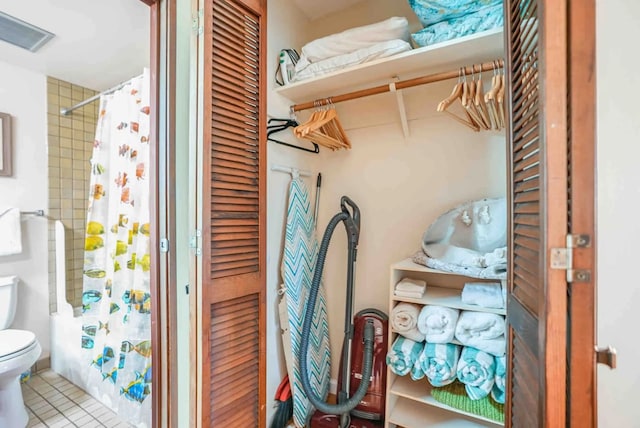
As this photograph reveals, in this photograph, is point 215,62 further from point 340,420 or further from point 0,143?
point 0,143

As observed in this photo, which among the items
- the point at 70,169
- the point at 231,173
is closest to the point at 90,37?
the point at 70,169

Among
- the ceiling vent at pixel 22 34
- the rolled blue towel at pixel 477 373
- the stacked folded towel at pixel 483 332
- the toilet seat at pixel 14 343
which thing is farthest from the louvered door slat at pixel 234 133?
the toilet seat at pixel 14 343

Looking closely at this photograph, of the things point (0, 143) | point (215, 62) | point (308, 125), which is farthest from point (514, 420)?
point (0, 143)

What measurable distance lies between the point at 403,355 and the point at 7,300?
8.53 ft

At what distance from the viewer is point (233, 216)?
4.06 feet

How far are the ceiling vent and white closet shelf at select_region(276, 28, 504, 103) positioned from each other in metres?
1.54

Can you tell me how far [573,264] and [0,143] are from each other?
3180 mm

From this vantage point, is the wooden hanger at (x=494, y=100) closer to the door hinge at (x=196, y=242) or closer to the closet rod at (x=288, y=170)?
the closet rod at (x=288, y=170)

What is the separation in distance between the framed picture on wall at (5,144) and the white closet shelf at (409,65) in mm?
2059

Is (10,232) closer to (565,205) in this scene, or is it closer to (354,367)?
(354,367)

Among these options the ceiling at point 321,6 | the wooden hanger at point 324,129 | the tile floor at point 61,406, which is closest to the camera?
the wooden hanger at point 324,129

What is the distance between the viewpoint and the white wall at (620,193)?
0.90m

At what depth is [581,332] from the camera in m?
0.53

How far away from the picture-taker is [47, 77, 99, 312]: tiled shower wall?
2295 mm
